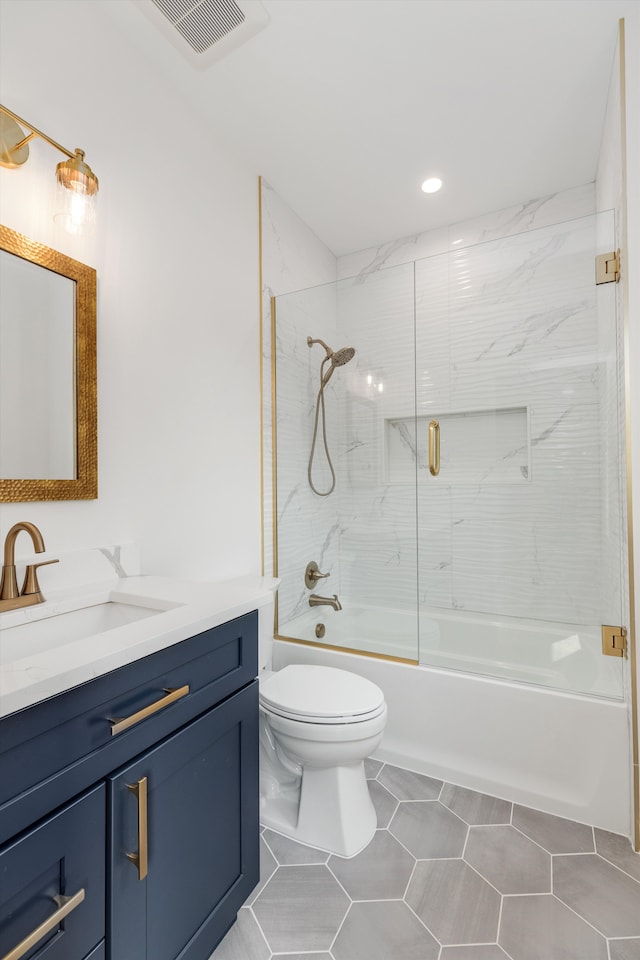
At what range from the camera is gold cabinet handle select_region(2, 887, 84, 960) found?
64cm

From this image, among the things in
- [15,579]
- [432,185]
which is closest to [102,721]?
[15,579]

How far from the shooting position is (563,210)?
7.71 ft

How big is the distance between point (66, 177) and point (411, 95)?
1.31 metres

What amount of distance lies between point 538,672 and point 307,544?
116 centimetres

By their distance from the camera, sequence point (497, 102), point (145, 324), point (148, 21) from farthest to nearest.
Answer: point (497, 102)
point (145, 324)
point (148, 21)

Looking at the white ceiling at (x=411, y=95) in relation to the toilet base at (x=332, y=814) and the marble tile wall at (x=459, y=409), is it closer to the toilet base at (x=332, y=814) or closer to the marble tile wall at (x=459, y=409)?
the marble tile wall at (x=459, y=409)

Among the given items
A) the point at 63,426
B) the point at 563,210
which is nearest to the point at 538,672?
the point at 63,426

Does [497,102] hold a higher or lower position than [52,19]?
higher

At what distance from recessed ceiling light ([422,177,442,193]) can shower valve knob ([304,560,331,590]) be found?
1.92m

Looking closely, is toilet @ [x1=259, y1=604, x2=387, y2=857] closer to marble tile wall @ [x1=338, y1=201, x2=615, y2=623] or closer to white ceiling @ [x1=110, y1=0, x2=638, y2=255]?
marble tile wall @ [x1=338, y1=201, x2=615, y2=623]

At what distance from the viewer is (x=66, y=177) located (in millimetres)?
1220

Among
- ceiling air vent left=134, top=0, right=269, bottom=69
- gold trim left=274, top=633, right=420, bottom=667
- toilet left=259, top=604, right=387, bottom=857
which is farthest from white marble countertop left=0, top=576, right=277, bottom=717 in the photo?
ceiling air vent left=134, top=0, right=269, bottom=69

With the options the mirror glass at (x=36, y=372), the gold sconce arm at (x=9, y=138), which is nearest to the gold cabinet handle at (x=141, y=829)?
the mirror glass at (x=36, y=372)

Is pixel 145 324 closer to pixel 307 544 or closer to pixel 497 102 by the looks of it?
pixel 307 544
